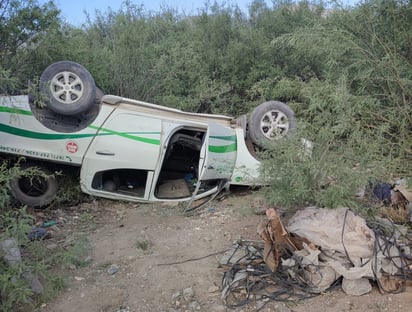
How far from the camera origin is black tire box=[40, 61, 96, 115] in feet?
18.8

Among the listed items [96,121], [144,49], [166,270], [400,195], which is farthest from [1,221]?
[144,49]

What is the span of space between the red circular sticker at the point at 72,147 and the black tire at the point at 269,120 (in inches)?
101

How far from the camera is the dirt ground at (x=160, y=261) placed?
348 centimetres

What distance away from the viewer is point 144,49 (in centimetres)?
934

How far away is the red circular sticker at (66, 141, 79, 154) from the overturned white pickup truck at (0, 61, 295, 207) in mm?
14

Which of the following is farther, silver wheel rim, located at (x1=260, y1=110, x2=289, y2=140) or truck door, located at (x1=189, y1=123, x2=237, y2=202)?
silver wheel rim, located at (x1=260, y1=110, x2=289, y2=140)

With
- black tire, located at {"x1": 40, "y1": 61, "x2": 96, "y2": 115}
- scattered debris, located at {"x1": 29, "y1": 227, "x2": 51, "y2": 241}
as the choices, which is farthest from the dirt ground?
black tire, located at {"x1": 40, "y1": 61, "x2": 96, "y2": 115}

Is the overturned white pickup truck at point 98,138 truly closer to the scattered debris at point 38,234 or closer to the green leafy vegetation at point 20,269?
the scattered debris at point 38,234

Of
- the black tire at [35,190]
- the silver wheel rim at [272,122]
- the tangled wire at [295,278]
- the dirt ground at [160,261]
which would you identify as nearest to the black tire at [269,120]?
the silver wheel rim at [272,122]

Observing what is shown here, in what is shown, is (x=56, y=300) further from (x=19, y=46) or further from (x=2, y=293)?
(x=19, y=46)

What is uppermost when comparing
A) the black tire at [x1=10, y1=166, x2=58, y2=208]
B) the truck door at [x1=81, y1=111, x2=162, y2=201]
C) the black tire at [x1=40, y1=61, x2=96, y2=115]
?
the black tire at [x1=40, y1=61, x2=96, y2=115]

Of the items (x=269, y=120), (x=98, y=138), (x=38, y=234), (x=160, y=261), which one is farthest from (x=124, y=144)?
(x=269, y=120)

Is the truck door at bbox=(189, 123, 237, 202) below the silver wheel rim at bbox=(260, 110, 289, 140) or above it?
below

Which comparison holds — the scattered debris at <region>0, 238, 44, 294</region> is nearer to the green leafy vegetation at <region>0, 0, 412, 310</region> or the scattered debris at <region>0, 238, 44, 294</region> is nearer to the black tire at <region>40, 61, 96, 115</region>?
the green leafy vegetation at <region>0, 0, 412, 310</region>
